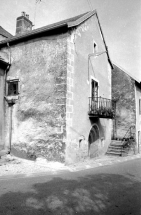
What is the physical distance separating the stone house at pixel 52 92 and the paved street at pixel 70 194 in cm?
213

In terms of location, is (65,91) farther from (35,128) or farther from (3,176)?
(3,176)

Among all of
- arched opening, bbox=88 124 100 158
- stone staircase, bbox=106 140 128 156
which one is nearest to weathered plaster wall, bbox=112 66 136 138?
stone staircase, bbox=106 140 128 156

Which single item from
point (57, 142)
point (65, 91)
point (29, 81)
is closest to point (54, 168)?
point (57, 142)

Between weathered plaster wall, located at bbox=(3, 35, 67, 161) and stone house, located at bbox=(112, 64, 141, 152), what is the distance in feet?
26.9

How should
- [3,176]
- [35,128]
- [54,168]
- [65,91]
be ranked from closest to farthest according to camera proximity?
[3,176] → [54,168] → [65,91] → [35,128]

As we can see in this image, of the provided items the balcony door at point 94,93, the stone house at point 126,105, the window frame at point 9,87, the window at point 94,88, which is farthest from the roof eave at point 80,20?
the stone house at point 126,105

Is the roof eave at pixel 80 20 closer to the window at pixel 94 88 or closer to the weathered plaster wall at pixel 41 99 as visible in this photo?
the weathered plaster wall at pixel 41 99

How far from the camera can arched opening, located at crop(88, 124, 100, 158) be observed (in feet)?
38.1

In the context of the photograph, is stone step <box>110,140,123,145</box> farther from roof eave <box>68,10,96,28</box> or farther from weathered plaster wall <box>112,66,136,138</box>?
roof eave <box>68,10,96,28</box>

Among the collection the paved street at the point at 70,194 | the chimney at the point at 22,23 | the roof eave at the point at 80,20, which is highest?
the chimney at the point at 22,23

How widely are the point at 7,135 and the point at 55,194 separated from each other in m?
6.21

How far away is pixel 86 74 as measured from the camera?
10438mm

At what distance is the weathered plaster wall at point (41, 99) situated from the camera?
857 centimetres

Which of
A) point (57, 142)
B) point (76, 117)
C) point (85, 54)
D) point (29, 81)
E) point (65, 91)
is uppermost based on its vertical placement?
point (85, 54)
